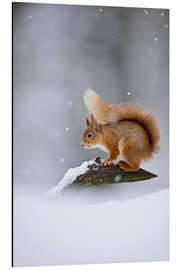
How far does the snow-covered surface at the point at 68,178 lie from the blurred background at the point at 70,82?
0.03 metres

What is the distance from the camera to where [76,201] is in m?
2.75

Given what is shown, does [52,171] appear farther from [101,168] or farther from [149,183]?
[149,183]

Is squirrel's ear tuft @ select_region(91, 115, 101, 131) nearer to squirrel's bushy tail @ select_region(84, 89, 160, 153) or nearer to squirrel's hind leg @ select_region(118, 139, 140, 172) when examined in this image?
squirrel's bushy tail @ select_region(84, 89, 160, 153)

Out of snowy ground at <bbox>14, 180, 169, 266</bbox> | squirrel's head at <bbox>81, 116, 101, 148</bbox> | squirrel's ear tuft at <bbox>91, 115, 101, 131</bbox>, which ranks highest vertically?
squirrel's ear tuft at <bbox>91, 115, 101, 131</bbox>

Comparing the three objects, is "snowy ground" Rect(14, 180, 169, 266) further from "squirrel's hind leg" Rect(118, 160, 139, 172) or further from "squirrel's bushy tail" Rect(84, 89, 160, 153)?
"squirrel's bushy tail" Rect(84, 89, 160, 153)

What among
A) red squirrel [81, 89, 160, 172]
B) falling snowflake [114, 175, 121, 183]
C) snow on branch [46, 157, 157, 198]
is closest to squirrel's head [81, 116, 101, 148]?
red squirrel [81, 89, 160, 172]

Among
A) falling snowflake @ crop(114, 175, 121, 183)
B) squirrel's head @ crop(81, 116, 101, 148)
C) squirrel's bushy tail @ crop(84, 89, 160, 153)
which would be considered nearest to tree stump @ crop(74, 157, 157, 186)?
falling snowflake @ crop(114, 175, 121, 183)

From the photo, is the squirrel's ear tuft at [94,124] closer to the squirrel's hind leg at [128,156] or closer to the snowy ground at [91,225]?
the squirrel's hind leg at [128,156]

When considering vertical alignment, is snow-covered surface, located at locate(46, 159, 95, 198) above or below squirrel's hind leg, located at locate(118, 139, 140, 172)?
A: below

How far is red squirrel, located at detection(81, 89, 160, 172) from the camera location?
2.78 meters

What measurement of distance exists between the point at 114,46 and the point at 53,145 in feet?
2.56

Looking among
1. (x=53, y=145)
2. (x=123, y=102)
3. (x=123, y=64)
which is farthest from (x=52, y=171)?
(x=123, y=64)

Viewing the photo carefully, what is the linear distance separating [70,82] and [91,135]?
376 millimetres

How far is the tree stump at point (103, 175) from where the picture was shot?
109 inches
